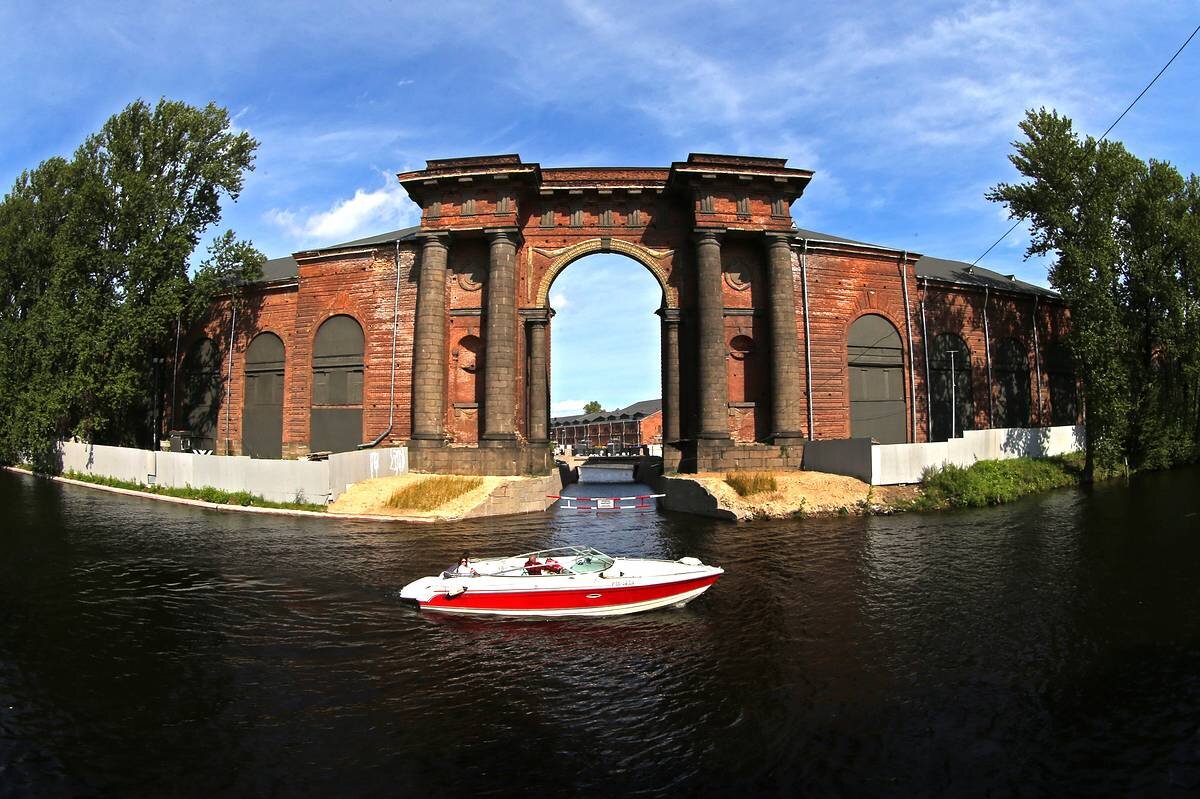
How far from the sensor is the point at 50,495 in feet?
88.6

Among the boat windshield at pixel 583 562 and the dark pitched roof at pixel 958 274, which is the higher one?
the dark pitched roof at pixel 958 274

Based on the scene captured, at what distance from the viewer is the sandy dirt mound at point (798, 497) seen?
23.6 meters

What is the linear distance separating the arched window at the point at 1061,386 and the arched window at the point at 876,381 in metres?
13.2

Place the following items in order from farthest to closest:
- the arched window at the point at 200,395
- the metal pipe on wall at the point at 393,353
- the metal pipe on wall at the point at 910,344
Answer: the arched window at the point at 200,395
the metal pipe on wall at the point at 910,344
the metal pipe on wall at the point at 393,353

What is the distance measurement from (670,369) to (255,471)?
765 inches

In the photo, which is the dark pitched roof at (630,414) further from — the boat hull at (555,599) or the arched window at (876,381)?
the boat hull at (555,599)

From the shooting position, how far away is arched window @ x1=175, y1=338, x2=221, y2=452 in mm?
36156

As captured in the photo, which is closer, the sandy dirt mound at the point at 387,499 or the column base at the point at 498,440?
the sandy dirt mound at the point at 387,499

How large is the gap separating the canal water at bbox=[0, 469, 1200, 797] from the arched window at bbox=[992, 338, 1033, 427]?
824 inches

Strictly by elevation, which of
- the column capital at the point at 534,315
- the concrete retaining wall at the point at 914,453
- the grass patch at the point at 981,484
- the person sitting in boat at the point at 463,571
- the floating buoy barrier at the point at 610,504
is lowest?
the floating buoy barrier at the point at 610,504

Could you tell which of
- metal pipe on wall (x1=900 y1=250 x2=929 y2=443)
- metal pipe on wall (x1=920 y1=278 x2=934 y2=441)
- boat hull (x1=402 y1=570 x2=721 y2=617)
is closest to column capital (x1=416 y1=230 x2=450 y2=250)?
boat hull (x1=402 y1=570 x2=721 y2=617)

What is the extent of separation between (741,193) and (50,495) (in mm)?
33545

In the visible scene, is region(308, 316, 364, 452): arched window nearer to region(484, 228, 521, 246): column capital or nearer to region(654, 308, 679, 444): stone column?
region(484, 228, 521, 246): column capital

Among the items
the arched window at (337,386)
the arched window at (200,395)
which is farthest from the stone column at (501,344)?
the arched window at (200,395)
